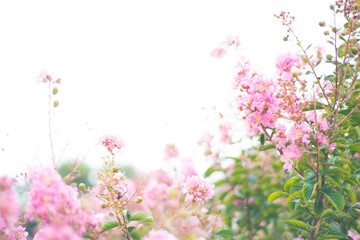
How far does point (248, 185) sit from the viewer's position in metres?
2.53

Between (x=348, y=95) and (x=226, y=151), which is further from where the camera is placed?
(x=226, y=151)

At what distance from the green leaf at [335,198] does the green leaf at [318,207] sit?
0.26 ft

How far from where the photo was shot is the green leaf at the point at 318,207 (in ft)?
4.86

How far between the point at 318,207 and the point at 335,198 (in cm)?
13

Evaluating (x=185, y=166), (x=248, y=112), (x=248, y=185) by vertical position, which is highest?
(x=248, y=112)

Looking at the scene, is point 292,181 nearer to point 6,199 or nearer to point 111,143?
point 111,143

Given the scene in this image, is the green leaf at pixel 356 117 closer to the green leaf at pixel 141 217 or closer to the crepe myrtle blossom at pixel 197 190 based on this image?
the crepe myrtle blossom at pixel 197 190

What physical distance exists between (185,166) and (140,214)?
1330 millimetres

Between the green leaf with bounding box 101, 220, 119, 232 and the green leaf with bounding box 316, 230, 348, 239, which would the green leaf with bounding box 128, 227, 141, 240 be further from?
the green leaf with bounding box 316, 230, 348, 239

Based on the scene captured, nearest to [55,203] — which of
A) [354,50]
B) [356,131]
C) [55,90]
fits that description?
[55,90]

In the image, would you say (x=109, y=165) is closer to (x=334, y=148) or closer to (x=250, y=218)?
(x=334, y=148)

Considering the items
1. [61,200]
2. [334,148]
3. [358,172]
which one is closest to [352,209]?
[358,172]

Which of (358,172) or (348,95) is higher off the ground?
(348,95)

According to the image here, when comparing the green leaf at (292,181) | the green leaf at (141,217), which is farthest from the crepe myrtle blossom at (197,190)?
the green leaf at (292,181)
